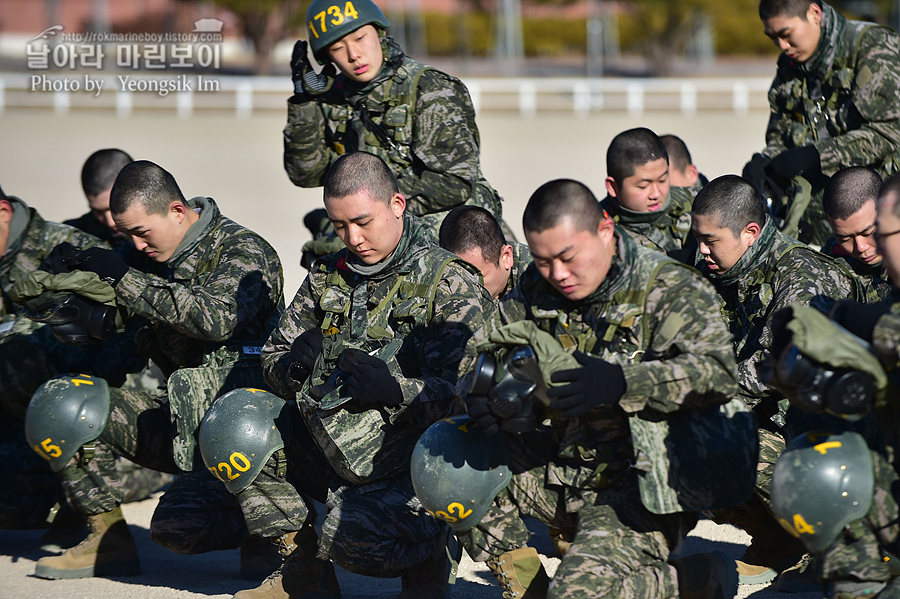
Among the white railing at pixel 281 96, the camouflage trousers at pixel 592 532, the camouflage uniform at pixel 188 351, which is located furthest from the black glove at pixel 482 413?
the white railing at pixel 281 96

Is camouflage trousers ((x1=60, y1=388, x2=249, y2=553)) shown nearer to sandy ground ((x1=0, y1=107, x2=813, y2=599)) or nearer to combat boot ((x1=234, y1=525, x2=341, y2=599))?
sandy ground ((x1=0, y1=107, x2=813, y2=599))

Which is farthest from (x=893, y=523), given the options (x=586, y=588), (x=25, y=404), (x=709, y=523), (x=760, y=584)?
(x=25, y=404)

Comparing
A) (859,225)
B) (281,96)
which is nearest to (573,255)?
(859,225)

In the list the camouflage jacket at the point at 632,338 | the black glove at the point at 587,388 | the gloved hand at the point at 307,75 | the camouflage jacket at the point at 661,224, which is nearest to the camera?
the black glove at the point at 587,388

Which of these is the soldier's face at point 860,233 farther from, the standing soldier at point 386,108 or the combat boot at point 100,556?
the combat boot at point 100,556

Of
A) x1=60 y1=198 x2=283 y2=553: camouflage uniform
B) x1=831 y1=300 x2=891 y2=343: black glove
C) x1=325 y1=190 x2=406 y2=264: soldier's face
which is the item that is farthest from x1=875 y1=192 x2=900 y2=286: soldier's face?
x1=60 y1=198 x2=283 y2=553: camouflage uniform

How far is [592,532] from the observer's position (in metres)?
4.18

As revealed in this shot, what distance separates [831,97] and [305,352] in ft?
13.0

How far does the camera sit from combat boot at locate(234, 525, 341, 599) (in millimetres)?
5102

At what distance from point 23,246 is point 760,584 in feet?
14.9

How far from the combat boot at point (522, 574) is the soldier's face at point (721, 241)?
1.81m

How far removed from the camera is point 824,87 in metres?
6.86

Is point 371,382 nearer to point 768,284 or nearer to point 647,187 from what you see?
point 768,284

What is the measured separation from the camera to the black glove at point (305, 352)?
4.80 m
